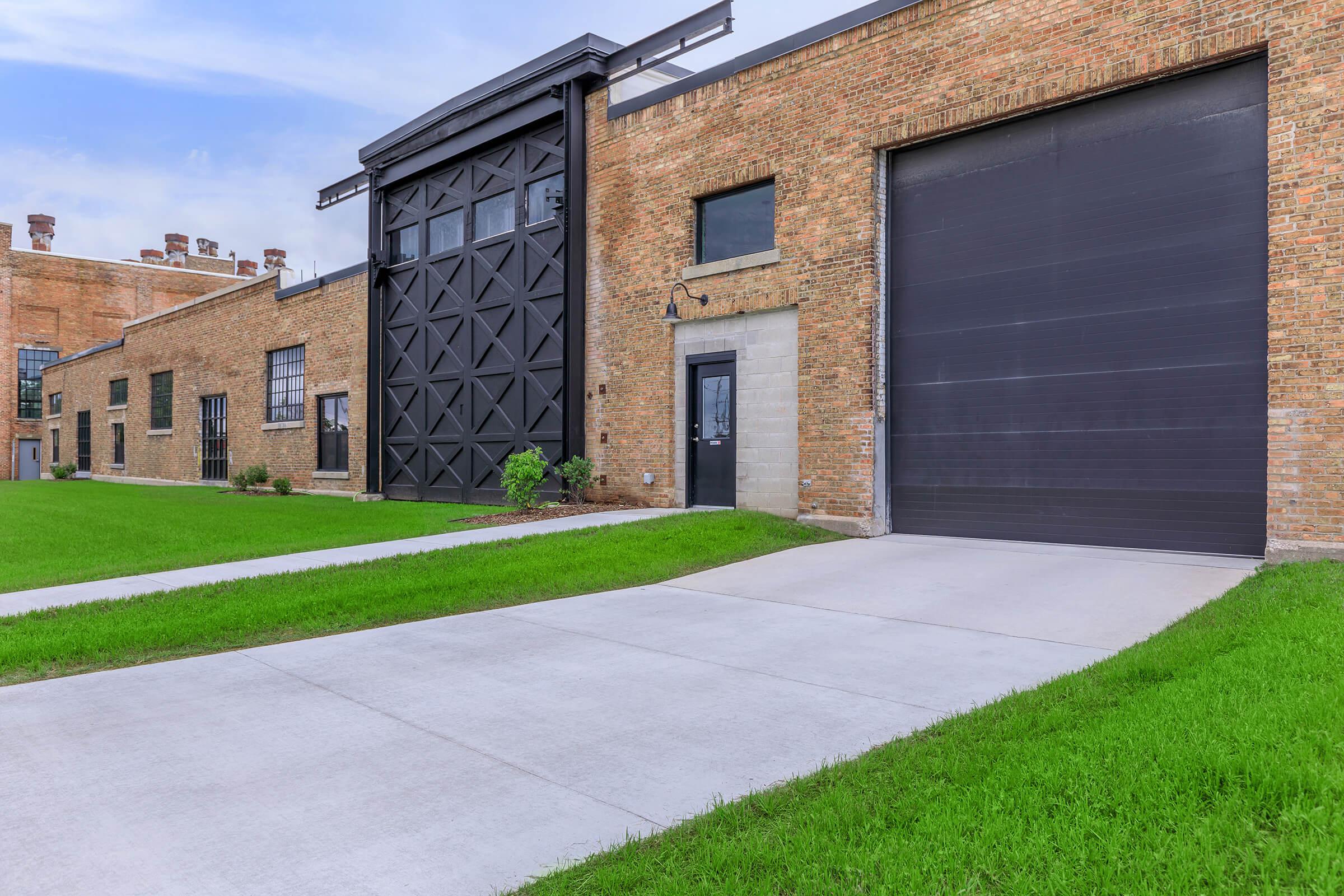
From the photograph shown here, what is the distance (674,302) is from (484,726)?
415 inches

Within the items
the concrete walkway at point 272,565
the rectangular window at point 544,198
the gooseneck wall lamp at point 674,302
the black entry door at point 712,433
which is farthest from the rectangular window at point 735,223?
the concrete walkway at point 272,565

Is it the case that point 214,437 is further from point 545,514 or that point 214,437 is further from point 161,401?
point 545,514

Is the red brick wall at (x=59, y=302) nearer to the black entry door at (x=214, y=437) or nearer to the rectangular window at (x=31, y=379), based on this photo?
the rectangular window at (x=31, y=379)

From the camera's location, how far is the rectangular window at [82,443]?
40688 mm

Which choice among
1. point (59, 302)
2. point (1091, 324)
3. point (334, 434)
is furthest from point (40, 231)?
point (1091, 324)

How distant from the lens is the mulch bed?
1398 cm

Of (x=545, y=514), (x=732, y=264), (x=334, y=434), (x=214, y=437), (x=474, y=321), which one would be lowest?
(x=545, y=514)

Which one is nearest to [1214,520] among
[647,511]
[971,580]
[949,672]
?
[971,580]

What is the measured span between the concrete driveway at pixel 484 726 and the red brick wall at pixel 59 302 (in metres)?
50.9

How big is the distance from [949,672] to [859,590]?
2.79 meters

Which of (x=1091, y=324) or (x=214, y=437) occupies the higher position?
(x=1091, y=324)

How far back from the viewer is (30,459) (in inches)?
1855

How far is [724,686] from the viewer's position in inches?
201

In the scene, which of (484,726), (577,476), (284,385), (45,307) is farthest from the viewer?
(45,307)
